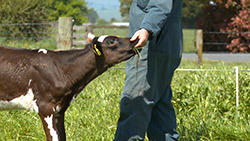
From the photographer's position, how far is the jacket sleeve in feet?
11.2

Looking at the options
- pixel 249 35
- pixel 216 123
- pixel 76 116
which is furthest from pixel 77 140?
pixel 249 35

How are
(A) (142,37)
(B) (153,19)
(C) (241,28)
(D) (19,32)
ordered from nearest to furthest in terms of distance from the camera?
(A) (142,37) → (B) (153,19) → (D) (19,32) → (C) (241,28)

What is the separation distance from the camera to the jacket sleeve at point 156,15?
3.41 meters

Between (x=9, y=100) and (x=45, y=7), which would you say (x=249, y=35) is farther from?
(x=9, y=100)

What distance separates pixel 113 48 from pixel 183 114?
2.21m

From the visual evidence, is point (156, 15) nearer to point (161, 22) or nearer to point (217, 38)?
point (161, 22)

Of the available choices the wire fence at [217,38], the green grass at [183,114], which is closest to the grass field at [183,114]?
the green grass at [183,114]

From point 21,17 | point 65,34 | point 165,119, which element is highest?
point 21,17

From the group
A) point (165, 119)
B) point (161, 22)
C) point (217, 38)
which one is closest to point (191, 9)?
point (217, 38)

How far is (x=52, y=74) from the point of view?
11.5 feet

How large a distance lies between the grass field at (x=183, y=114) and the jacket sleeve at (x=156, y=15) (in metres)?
1.49

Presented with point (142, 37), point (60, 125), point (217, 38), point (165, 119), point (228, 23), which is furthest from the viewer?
point (217, 38)

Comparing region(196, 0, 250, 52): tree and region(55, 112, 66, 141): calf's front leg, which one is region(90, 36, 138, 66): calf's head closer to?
region(55, 112, 66, 141): calf's front leg

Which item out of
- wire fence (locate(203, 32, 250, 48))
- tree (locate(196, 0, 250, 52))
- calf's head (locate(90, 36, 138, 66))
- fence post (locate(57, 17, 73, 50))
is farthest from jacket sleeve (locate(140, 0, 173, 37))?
wire fence (locate(203, 32, 250, 48))
